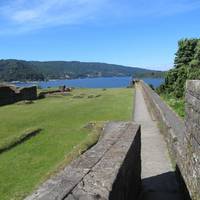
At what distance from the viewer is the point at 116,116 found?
90.9 feet

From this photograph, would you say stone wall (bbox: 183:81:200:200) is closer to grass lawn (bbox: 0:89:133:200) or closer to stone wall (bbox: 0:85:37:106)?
grass lawn (bbox: 0:89:133:200)

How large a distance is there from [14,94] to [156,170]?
113 ft

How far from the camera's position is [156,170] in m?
13.5

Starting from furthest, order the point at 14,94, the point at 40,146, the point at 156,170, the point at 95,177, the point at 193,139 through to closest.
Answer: the point at 14,94 < the point at 40,146 < the point at 156,170 < the point at 193,139 < the point at 95,177

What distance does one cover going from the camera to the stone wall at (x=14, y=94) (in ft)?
143

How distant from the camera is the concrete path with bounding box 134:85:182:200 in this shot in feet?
36.7

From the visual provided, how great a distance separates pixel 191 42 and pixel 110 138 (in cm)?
3497

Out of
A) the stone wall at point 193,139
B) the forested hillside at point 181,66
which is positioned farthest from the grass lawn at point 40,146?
the forested hillside at point 181,66

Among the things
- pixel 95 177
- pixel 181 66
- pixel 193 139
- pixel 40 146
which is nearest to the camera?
pixel 95 177

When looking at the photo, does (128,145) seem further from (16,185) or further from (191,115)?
(16,185)

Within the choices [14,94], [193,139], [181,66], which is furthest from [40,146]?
[14,94]

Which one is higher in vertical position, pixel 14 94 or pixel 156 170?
pixel 156 170

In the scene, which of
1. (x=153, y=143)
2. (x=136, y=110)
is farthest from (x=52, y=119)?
(x=153, y=143)

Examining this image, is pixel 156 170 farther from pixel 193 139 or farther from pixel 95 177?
pixel 95 177
